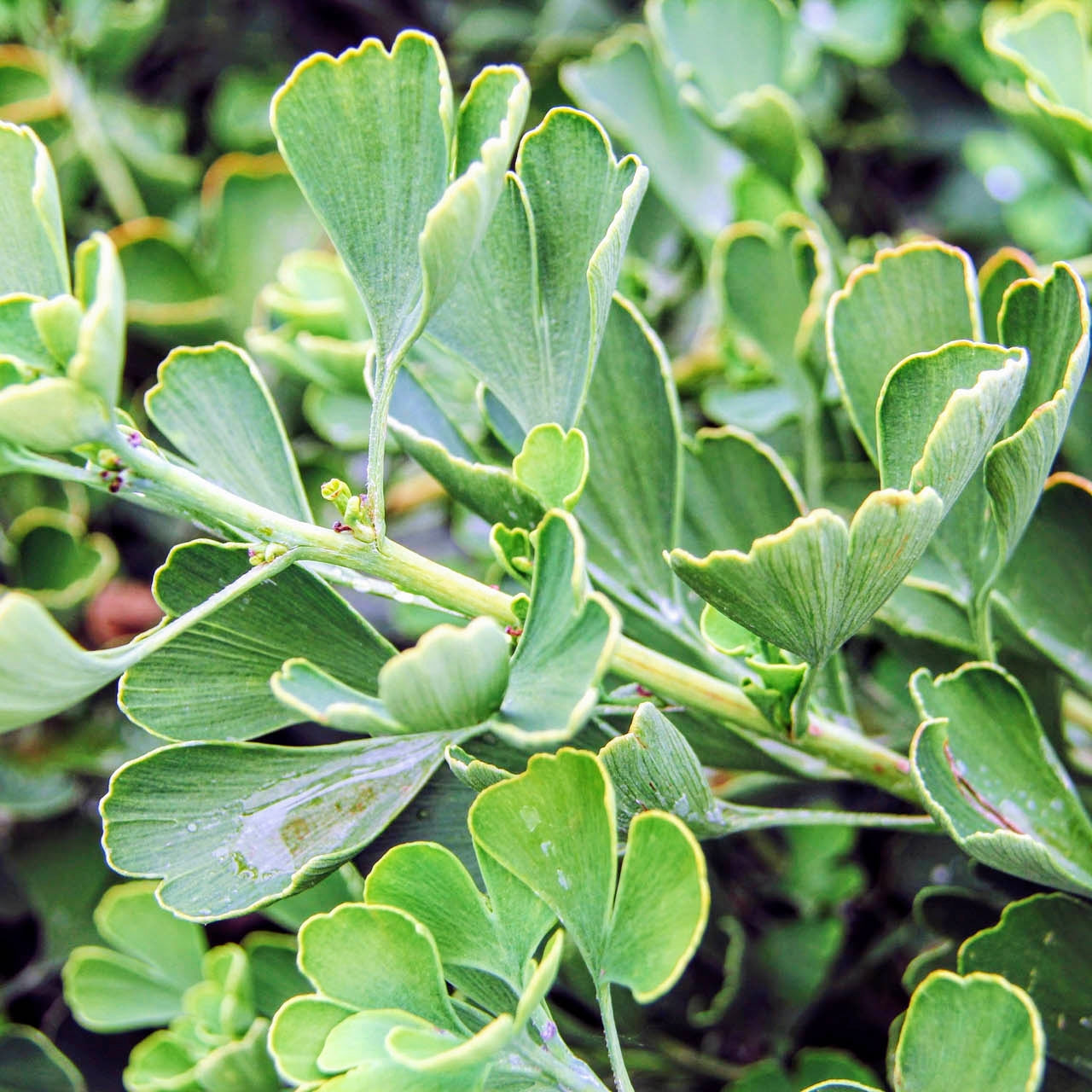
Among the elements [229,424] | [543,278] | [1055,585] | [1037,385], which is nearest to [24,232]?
[229,424]

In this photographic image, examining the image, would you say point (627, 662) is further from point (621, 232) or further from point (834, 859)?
point (834, 859)

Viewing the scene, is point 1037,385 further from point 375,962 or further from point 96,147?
point 96,147

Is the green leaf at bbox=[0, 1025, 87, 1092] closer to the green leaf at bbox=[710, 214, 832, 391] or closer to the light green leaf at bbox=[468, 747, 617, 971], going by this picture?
the light green leaf at bbox=[468, 747, 617, 971]

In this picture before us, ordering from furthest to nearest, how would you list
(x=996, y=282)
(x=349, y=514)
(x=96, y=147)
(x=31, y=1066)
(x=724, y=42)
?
(x=96, y=147), (x=724, y=42), (x=31, y=1066), (x=996, y=282), (x=349, y=514)

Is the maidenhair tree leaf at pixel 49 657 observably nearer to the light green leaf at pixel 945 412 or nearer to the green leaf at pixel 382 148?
the green leaf at pixel 382 148

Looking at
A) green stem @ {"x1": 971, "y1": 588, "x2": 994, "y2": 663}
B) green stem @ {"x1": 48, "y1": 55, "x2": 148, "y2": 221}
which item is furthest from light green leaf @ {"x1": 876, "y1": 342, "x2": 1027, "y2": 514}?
green stem @ {"x1": 48, "y1": 55, "x2": 148, "y2": 221}

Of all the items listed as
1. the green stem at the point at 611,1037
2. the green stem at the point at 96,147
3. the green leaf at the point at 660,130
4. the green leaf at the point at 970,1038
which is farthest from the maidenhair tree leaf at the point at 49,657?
the green stem at the point at 96,147

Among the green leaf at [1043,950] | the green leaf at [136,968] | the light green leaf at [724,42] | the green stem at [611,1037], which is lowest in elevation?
the green leaf at [136,968]
